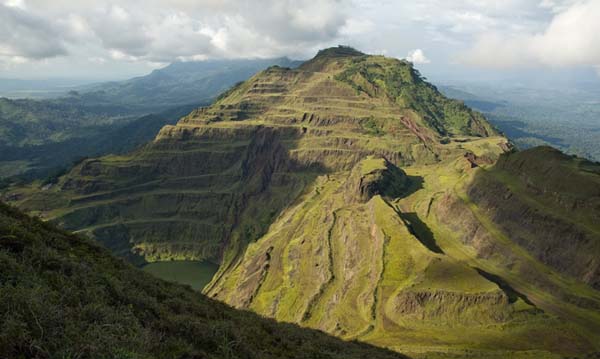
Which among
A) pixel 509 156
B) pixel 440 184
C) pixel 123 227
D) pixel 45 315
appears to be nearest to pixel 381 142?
pixel 440 184

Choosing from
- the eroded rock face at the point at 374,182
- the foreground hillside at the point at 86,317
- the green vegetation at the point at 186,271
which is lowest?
the green vegetation at the point at 186,271

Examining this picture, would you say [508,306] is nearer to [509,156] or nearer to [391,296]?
[391,296]

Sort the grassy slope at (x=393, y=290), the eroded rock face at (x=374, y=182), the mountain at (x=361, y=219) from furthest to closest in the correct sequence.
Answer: the eroded rock face at (x=374, y=182), the mountain at (x=361, y=219), the grassy slope at (x=393, y=290)

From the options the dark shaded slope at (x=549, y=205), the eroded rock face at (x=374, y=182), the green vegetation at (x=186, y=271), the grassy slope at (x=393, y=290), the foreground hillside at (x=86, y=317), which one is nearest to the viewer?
the foreground hillside at (x=86, y=317)

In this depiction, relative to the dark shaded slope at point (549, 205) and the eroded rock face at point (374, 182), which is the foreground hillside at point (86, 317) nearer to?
the dark shaded slope at point (549, 205)

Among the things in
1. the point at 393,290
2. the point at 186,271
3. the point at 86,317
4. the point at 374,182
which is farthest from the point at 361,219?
the point at 86,317

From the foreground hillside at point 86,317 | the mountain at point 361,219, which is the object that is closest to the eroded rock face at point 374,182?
the mountain at point 361,219

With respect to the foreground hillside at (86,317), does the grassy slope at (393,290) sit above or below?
below
